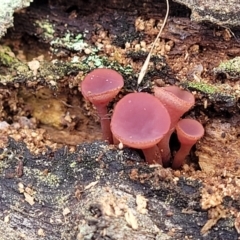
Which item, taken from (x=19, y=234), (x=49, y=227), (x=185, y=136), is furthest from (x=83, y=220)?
(x=185, y=136)

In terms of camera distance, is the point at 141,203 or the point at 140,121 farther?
the point at 140,121

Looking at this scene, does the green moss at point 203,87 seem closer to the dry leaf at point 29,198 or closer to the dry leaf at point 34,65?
the dry leaf at point 34,65

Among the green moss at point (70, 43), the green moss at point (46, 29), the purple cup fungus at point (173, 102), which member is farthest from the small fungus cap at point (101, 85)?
the green moss at point (46, 29)

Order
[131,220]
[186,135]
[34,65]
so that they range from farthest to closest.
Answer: [34,65] < [186,135] < [131,220]

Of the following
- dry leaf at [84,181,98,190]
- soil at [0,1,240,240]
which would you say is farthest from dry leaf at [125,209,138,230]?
dry leaf at [84,181,98,190]

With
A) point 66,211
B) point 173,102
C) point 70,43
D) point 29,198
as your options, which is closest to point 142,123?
point 173,102

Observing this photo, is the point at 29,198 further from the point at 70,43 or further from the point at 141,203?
the point at 70,43
